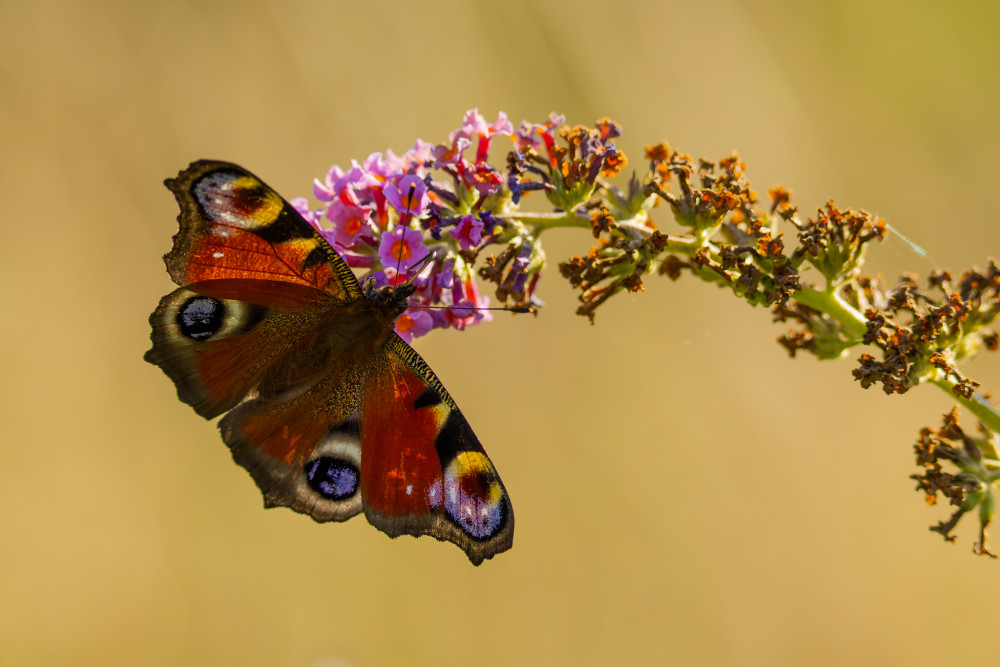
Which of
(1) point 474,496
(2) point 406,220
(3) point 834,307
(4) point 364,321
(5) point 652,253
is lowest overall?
(1) point 474,496

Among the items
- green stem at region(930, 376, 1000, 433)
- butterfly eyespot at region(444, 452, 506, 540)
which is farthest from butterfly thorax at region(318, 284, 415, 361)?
green stem at region(930, 376, 1000, 433)

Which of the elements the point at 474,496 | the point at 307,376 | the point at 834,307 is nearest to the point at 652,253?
the point at 834,307

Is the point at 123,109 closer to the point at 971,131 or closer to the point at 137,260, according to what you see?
the point at 137,260

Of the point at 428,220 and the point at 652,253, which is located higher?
the point at 428,220

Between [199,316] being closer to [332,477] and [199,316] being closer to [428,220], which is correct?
[332,477]

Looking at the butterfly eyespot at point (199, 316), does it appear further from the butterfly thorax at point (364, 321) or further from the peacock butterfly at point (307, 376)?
the butterfly thorax at point (364, 321)

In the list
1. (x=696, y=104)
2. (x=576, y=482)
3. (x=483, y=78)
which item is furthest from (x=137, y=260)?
(x=696, y=104)

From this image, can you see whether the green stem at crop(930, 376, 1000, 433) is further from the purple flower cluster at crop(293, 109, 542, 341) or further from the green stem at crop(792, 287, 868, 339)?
the purple flower cluster at crop(293, 109, 542, 341)
